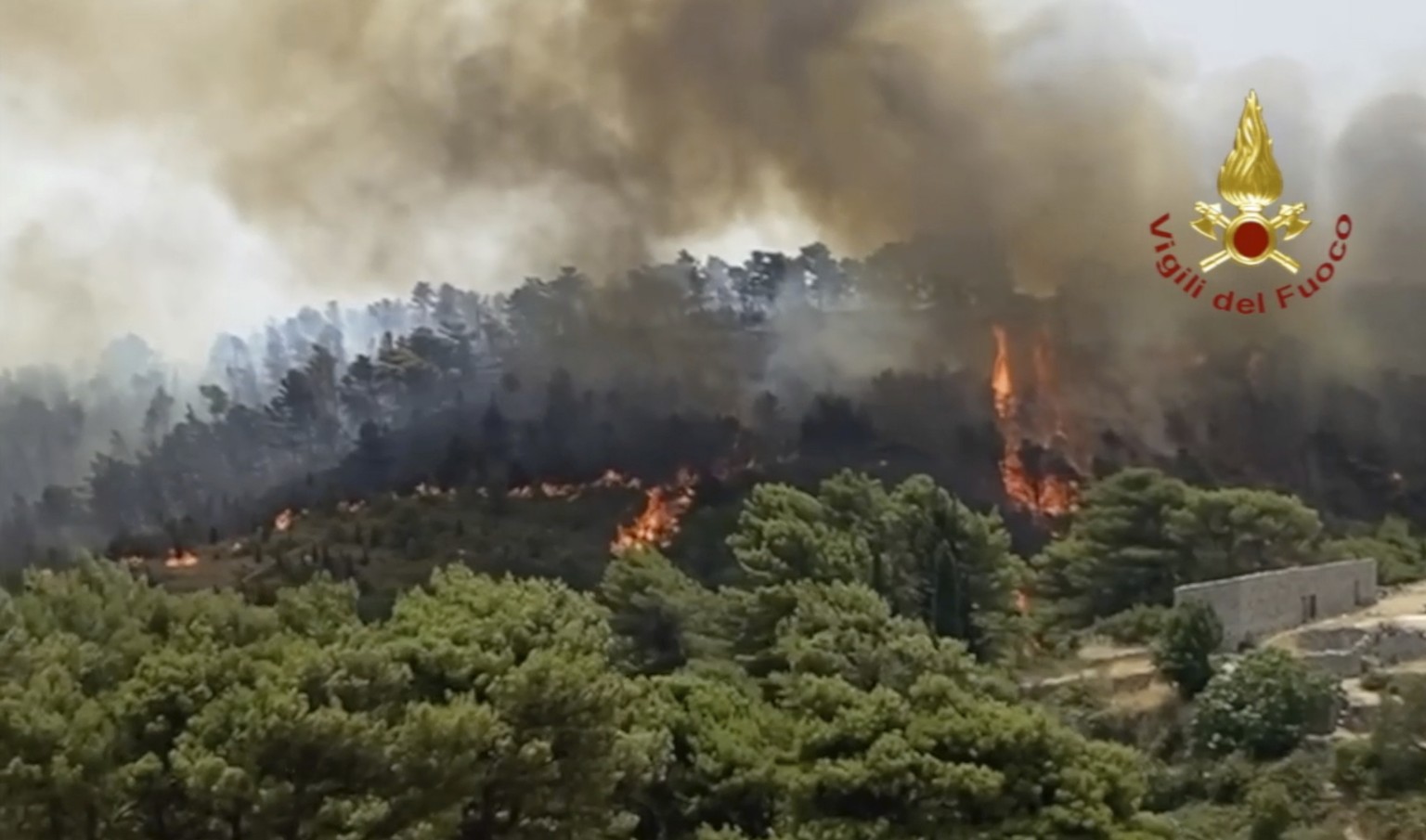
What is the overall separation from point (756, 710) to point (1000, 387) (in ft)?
52.3

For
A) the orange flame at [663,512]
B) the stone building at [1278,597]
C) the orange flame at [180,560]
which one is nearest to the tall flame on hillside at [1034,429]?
the orange flame at [663,512]

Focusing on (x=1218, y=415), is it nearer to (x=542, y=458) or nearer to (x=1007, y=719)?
(x=542, y=458)

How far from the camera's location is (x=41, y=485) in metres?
21.4

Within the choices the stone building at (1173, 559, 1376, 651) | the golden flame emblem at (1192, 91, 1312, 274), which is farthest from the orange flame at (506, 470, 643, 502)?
the golden flame emblem at (1192, 91, 1312, 274)

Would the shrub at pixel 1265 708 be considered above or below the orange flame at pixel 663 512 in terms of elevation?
below

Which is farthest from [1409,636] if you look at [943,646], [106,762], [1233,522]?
[106,762]

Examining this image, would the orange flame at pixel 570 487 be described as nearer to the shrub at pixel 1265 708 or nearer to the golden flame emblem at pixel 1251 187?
the golden flame emblem at pixel 1251 187

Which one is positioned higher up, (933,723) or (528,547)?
(528,547)

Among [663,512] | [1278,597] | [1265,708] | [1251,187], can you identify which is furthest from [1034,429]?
[1265,708]

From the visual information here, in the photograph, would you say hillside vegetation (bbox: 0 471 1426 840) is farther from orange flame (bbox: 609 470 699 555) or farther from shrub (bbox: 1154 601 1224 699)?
orange flame (bbox: 609 470 699 555)

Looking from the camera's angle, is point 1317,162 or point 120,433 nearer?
point 120,433

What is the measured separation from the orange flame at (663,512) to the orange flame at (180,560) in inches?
288

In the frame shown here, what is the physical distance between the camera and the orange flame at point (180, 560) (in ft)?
73.8

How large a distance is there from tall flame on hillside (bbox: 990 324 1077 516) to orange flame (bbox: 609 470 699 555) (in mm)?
6169
